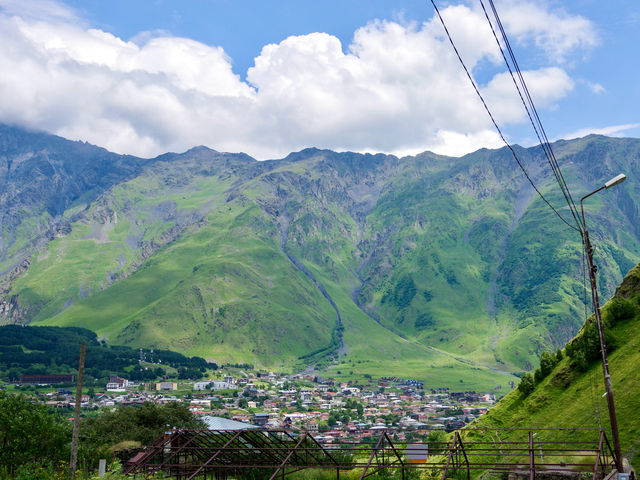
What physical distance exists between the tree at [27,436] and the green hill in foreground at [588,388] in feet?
118

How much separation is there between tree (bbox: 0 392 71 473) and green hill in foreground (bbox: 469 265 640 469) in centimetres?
3595

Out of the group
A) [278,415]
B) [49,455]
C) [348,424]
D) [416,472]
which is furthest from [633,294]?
[278,415]

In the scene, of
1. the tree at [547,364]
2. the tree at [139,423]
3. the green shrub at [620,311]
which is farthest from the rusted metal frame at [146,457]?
the green shrub at [620,311]

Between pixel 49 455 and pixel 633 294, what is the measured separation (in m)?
54.3

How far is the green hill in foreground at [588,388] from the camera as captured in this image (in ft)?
133

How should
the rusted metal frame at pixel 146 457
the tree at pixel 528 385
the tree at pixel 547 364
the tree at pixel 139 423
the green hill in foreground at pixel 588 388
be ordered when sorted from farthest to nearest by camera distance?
the tree at pixel 139 423 < the tree at pixel 547 364 < the tree at pixel 528 385 < the green hill in foreground at pixel 588 388 < the rusted metal frame at pixel 146 457

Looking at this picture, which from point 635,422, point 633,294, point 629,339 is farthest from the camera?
point 633,294

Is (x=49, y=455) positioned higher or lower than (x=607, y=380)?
lower

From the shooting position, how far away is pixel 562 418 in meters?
43.8

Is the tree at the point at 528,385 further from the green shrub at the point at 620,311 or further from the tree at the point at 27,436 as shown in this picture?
the tree at the point at 27,436

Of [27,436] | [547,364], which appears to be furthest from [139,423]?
[547,364]

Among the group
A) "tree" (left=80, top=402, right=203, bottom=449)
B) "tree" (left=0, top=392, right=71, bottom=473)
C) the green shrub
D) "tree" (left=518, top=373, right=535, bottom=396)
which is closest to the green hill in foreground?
the green shrub

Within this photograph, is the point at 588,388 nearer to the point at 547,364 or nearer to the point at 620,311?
the point at 547,364

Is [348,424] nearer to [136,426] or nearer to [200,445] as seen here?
[136,426]
